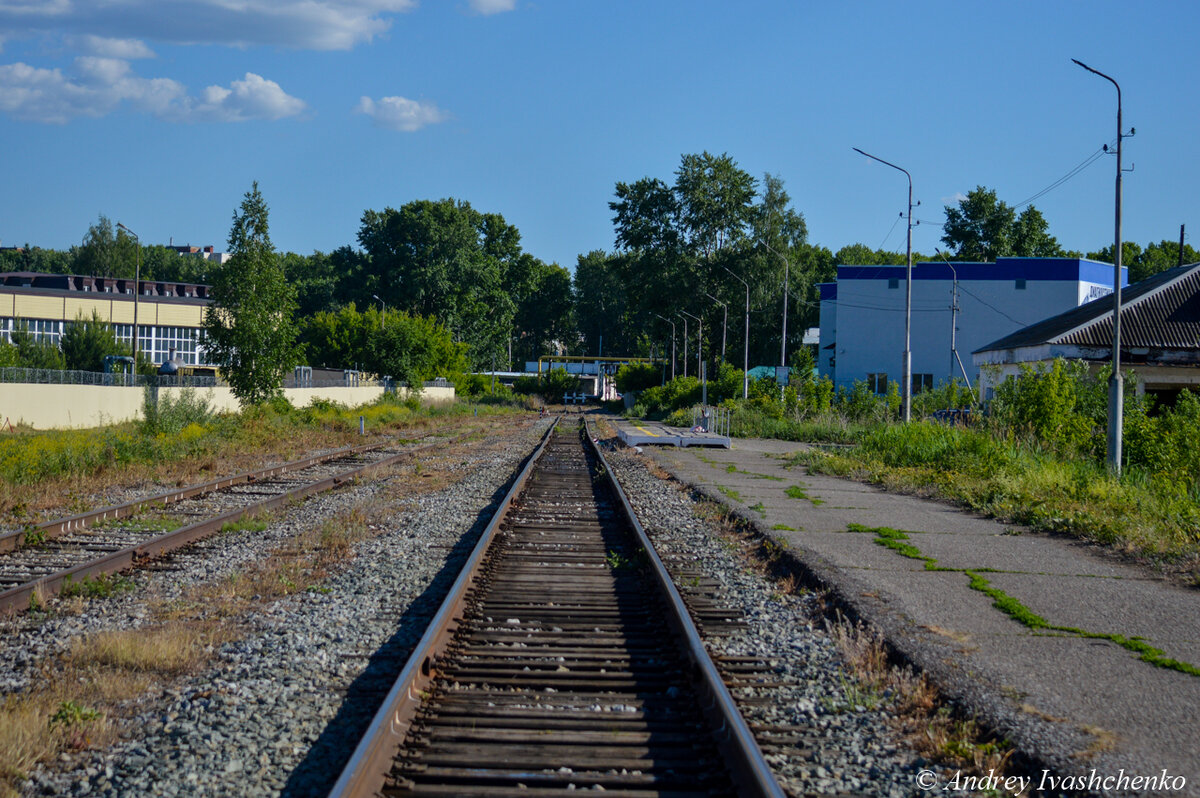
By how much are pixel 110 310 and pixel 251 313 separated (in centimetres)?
4853

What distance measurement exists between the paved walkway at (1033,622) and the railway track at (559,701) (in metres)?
1.59

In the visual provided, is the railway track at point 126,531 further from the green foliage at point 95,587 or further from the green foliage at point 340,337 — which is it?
the green foliage at point 340,337

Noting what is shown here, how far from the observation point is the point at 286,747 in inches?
194

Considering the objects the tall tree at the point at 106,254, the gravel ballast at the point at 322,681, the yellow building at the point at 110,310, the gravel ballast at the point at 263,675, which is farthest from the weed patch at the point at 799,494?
the tall tree at the point at 106,254

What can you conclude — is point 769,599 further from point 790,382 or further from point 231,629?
point 790,382

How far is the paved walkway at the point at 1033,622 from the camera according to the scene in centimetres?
517

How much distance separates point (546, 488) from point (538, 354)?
123460 millimetres

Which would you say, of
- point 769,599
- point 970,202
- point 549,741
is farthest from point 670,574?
point 970,202

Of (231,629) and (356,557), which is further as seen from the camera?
(356,557)

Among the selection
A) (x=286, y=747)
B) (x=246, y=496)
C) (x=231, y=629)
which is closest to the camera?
(x=286, y=747)

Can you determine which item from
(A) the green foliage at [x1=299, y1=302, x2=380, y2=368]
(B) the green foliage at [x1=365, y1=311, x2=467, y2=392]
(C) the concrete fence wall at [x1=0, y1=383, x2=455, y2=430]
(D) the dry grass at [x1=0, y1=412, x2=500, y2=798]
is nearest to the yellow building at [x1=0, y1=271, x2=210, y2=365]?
(A) the green foliage at [x1=299, y1=302, x2=380, y2=368]

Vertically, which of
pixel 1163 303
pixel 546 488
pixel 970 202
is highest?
pixel 970 202

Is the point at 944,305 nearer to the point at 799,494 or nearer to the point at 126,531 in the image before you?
the point at 799,494

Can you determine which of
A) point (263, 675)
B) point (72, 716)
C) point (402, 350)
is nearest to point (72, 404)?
point (402, 350)
